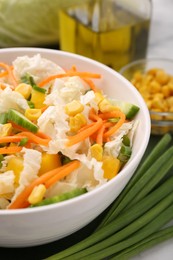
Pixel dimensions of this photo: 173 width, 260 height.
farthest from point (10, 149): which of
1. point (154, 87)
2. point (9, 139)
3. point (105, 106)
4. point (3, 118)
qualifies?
point (154, 87)

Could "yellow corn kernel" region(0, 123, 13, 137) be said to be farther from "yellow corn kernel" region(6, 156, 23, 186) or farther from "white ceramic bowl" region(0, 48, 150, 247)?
"white ceramic bowl" region(0, 48, 150, 247)

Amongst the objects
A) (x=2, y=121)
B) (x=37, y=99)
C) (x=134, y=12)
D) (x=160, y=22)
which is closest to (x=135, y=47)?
(x=134, y=12)

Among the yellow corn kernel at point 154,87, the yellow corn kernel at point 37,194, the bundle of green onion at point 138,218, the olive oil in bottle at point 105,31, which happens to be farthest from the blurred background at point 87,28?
the yellow corn kernel at point 37,194

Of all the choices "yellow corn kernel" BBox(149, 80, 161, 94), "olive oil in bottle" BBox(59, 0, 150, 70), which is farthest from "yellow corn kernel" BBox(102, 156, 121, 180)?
"olive oil in bottle" BBox(59, 0, 150, 70)

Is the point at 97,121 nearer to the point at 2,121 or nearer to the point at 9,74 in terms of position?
the point at 2,121

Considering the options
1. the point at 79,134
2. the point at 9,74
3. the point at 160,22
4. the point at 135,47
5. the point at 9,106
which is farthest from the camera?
the point at 160,22

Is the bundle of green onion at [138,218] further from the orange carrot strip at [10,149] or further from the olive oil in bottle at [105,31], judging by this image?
the olive oil in bottle at [105,31]
